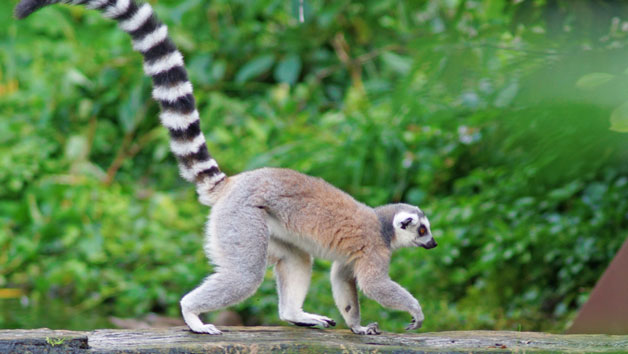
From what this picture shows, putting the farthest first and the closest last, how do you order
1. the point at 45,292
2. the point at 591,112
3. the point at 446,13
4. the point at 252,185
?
the point at 446,13, the point at 45,292, the point at 252,185, the point at 591,112

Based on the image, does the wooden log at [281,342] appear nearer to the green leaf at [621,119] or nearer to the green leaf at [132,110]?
the green leaf at [621,119]

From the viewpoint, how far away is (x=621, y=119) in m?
2.86

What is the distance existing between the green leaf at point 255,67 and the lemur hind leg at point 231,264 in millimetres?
6244

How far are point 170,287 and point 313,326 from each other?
3638 millimetres

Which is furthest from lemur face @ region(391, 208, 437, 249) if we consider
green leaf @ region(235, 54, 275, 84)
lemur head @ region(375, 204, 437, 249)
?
green leaf @ region(235, 54, 275, 84)

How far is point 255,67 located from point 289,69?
0.47 m

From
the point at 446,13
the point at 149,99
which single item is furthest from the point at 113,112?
the point at 446,13

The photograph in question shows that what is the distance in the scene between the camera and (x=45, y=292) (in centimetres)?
806

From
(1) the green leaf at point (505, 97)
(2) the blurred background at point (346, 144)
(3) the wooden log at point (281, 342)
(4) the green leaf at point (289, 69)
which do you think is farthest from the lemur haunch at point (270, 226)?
(4) the green leaf at point (289, 69)

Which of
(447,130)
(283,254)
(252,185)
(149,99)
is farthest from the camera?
(149,99)

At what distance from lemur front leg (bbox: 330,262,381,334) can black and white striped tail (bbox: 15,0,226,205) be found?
86 centimetres

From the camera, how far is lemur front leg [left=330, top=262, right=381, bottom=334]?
4172mm

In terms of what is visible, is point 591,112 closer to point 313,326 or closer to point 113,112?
point 313,326

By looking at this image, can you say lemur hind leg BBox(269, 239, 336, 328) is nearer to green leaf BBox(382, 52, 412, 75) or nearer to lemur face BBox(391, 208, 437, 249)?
lemur face BBox(391, 208, 437, 249)
